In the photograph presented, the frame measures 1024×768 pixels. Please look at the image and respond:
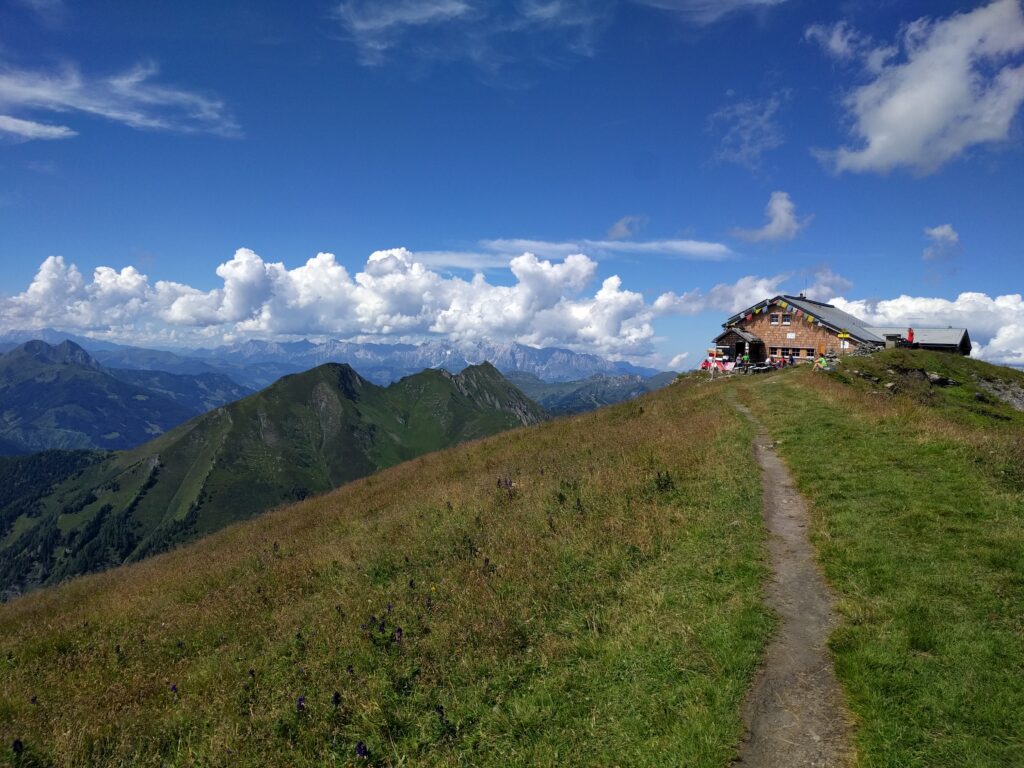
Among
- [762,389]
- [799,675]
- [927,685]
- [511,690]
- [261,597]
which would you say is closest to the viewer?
[927,685]

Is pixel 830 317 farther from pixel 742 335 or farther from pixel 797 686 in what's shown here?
pixel 797 686

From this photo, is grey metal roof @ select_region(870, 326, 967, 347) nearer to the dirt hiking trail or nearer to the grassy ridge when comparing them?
the grassy ridge

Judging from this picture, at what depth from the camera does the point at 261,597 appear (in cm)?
1272

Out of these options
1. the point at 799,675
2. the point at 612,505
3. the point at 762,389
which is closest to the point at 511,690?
the point at 799,675

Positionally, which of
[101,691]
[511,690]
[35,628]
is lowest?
[35,628]

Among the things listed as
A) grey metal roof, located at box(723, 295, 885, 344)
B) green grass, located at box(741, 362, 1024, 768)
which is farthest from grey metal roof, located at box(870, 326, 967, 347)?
green grass, located at box(741, 362, 1024, 768)

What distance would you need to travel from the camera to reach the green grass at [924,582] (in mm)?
5918

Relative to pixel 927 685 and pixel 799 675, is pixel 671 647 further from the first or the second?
pixel 927 685

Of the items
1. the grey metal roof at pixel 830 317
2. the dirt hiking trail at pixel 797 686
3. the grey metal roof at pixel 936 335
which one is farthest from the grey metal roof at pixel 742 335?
the dirt hiking trail at pixel 797 686

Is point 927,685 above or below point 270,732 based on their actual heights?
above

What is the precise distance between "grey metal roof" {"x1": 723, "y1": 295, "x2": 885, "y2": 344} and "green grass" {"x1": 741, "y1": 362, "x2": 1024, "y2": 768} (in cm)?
4064

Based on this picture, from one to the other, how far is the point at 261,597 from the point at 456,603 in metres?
6.01

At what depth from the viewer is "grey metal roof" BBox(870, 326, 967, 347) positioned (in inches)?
2175

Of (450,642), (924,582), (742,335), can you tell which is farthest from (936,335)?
(450,642)
